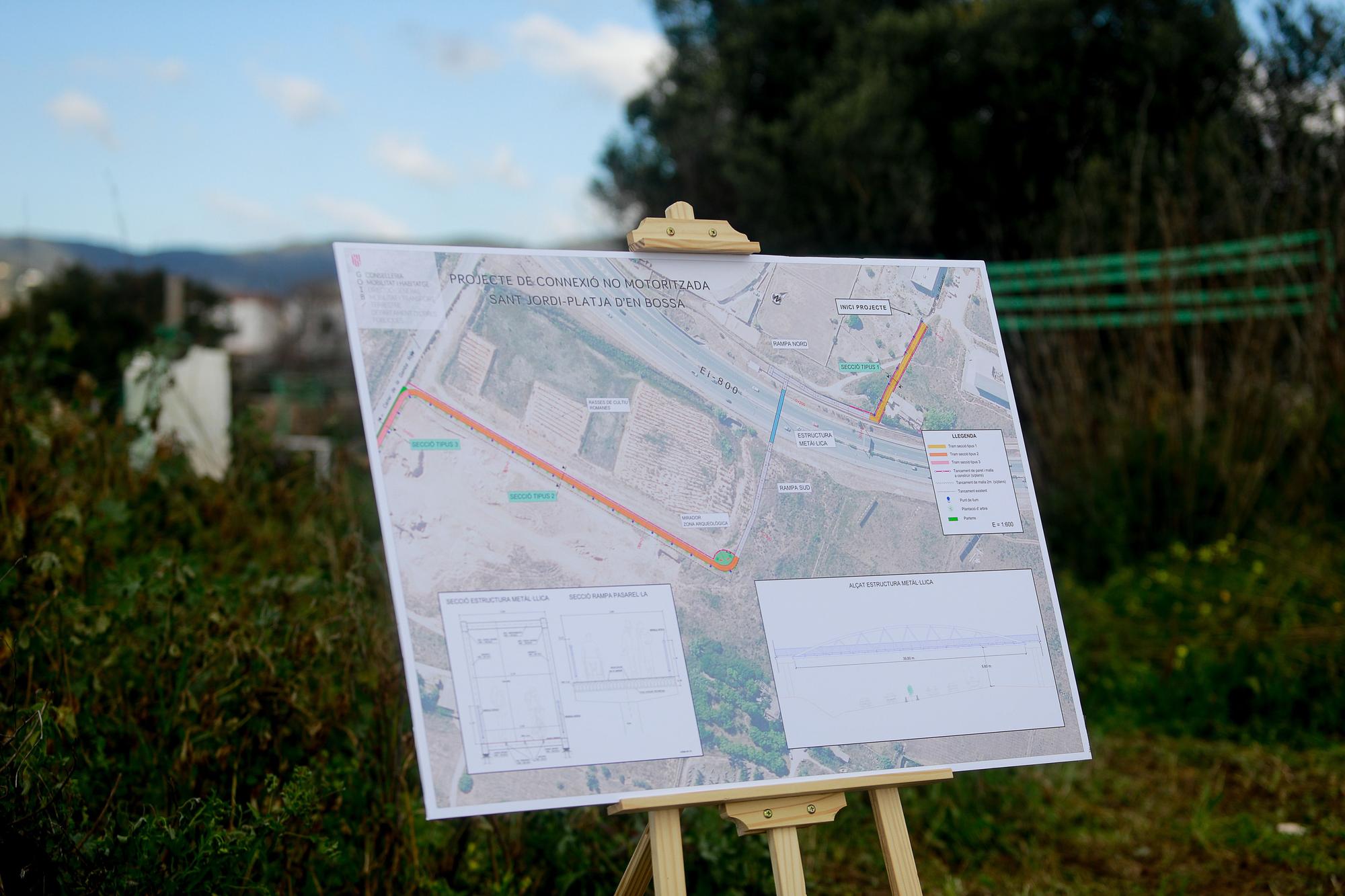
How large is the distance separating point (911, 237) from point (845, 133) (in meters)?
1.00

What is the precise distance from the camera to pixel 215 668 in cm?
238

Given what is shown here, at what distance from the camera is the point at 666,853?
1809 mm

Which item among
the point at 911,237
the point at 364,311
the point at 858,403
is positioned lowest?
the point at 858,403

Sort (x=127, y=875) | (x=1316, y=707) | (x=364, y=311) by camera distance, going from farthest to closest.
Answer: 1. (x=1316, y=707)
2. (x=364, y=311)
3. (x=127, y=875)

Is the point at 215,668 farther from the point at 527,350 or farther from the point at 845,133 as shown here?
the point at 845,133

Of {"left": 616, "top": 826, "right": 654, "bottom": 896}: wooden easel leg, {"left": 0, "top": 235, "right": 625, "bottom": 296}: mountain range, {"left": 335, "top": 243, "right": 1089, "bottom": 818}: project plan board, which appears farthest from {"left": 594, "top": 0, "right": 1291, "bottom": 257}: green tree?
{"left": 616, "top": 826, "right": 654, "bottom": 896}: wooden easel leg

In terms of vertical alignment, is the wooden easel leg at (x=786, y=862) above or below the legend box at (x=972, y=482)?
below

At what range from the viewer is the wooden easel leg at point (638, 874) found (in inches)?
80.1

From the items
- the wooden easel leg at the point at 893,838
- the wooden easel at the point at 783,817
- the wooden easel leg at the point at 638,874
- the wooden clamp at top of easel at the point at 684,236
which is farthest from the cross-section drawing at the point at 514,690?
the wooden clamp at top of easel at the point at 684,236

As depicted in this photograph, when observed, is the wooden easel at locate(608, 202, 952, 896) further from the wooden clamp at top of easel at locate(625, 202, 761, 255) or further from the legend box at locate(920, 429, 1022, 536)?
the wooden clamp at top of easel at locate(625, 202, 761, 255)

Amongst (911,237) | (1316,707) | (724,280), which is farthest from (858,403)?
(911,237)

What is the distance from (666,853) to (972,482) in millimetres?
919

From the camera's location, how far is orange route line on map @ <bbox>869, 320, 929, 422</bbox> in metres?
2.19

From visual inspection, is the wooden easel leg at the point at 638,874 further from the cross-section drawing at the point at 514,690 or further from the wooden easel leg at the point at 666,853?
the cross-section drawing at the point at 514,690
